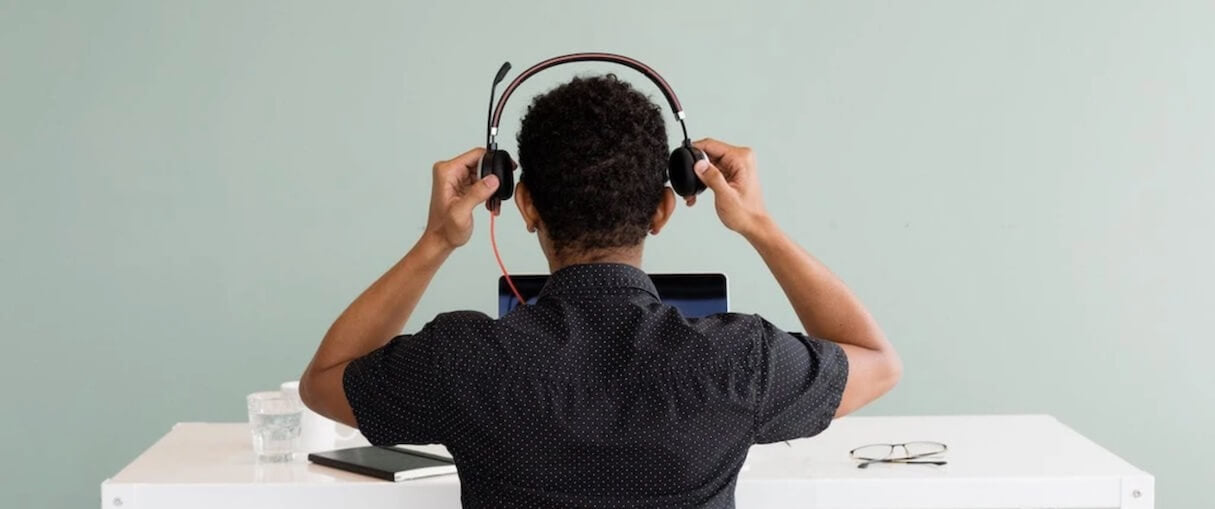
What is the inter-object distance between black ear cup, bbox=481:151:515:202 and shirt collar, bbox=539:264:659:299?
0.45 ft

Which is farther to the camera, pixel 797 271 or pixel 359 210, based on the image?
pixel 359 210

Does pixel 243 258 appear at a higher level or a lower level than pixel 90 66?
lower

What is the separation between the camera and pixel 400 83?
312cm

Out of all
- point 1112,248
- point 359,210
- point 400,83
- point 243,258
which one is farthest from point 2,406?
point 1112,248

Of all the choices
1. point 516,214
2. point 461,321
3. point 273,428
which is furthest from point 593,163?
point 516,214

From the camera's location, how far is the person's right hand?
1408 millimetres

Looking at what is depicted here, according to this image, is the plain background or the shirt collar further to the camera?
the plain background

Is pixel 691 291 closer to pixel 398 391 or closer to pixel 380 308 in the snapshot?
pixel 380 308

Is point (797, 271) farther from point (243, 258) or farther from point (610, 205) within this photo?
point (243, 258)

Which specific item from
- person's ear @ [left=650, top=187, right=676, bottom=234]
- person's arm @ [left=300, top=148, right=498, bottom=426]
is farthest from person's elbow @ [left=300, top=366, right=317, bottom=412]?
person's ear @ [left=650, top=187, right=676, bottom=234]

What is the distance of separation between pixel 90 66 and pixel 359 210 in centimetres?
68

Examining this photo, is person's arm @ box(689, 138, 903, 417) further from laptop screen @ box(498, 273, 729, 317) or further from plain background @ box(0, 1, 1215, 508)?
plain background @ box(0, 1, 1215, 508)

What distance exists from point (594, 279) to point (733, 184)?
0.22 meters

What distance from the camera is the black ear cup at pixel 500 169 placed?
1.42m
